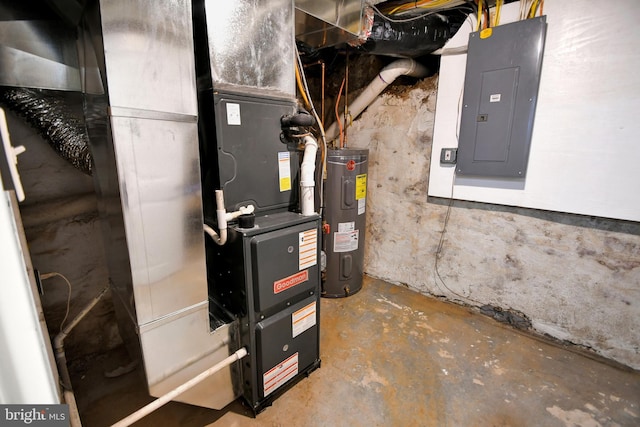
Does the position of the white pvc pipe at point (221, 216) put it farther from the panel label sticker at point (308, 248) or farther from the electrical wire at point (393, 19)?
the electrical wire at point (393, 19)

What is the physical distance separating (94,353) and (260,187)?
4.56ft

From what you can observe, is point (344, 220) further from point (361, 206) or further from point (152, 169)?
point (152, 169)

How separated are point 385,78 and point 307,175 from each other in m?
1.23

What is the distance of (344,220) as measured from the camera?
6.97ft

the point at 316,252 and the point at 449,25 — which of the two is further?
the point at 449,25

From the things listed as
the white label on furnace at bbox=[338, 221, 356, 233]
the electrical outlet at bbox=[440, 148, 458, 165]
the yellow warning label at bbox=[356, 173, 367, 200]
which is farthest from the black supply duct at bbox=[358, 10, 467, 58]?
the white label on furnace at bbox=[338, 221, 356, 233]

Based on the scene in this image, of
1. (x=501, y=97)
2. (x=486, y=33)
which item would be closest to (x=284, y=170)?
(x=501, y=97)

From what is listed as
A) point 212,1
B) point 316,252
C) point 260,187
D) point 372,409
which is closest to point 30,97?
point 212,1

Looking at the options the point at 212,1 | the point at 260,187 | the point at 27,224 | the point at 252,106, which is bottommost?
the point at 27,224

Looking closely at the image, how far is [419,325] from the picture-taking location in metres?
1.90

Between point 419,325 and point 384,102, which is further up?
point 384,102

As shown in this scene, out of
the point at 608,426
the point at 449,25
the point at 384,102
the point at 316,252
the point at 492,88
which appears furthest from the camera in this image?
the point at 384,102

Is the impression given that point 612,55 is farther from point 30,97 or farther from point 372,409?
point 30,97

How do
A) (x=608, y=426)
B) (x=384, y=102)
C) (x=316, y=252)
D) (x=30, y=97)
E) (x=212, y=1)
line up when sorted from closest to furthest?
(x=212, y=1)
(x=30, y=97)
(x=608, y=426)
(x=316, y=252)
(x=384, y=102)
